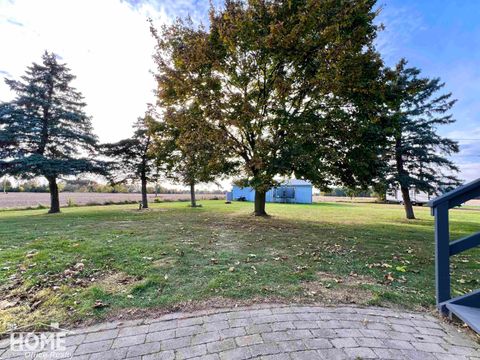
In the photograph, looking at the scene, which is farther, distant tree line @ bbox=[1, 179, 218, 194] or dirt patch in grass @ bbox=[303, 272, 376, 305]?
distant tree line @ bbox=[1, 179, 218, 194]

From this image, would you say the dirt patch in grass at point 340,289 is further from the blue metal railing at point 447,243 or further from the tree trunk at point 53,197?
the tree trunk at point 53,197

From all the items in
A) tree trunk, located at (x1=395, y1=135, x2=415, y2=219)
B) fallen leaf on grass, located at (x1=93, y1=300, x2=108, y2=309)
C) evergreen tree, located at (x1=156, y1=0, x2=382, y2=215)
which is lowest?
fallen leaf on grass, located at (x1=93, y1=300, x2=108, y2=309)

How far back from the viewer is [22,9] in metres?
5.64

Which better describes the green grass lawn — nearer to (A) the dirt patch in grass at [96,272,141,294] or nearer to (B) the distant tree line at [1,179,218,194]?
(A) the dirt patch in grass at [96,272,141,294]

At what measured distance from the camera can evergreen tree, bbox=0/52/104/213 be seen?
12883 millimetres

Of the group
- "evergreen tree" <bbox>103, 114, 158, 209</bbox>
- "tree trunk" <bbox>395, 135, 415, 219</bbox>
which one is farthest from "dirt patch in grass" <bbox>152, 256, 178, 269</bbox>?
"evergreen tree" <bbox>103, 114, 158, 209</bbox>

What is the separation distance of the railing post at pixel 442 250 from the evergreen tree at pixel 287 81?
17.5 ft

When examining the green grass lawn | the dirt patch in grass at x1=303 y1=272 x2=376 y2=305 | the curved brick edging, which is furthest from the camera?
the dirt patch in grass at x1=303 y1=272 x2=376 y2=305

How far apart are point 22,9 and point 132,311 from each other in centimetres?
746

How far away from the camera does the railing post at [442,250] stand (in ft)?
8.15

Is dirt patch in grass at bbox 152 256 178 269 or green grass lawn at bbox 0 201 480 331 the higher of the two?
dirt patch in grass at bbox 152 256 178 269

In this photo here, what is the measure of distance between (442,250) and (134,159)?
742 inches

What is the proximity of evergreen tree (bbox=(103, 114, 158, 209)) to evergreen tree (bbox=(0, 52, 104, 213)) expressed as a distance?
2.06 m

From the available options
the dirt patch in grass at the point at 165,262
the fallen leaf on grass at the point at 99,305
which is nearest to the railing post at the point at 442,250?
the dirt patch in grass at the point at 165,262
